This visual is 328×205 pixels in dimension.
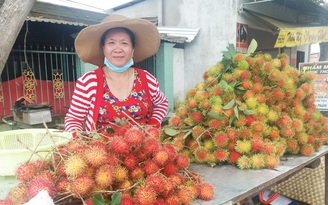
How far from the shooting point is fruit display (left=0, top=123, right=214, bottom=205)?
655 millimetres

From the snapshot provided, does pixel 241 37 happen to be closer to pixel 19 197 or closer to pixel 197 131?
pixel 197 131

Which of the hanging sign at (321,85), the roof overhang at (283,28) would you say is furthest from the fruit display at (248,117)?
the roof overhang at (283,28)

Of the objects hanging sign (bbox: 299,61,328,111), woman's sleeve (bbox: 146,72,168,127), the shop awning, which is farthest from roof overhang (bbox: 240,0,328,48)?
woman's sleeve (bbox: 146,72,168,127)

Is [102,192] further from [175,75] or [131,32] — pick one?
[175,75]

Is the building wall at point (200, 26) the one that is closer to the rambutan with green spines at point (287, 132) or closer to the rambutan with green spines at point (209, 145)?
the rambutan with green spines at point (287, 132)

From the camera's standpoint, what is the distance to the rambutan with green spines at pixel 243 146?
116 centimetres

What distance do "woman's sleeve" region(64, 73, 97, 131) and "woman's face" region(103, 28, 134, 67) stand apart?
0.16m

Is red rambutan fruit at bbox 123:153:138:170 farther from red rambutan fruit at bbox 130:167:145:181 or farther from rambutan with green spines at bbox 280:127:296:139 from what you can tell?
rambutan with green spines at bbox 280:127:296:139

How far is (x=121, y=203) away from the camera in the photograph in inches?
27.0

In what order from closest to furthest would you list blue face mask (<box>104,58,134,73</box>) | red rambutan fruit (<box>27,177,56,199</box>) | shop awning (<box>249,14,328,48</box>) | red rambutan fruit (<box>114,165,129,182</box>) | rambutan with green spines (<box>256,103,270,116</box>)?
red rambutan fruit (<box>27,177,56,199</box>) → red rambutan fruit (<box>114,165,129,182</box>) → rambutan with green spines (<box>256,103,270,116</box>) → blue face mask (<box>104,58,134,73</box>) → shop awning (<box>249,14,328,48</box>)

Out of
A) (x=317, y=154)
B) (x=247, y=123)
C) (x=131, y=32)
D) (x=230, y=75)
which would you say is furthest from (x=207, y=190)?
(x=131, y=32)

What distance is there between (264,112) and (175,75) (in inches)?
213

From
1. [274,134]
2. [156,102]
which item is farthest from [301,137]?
[156,102]

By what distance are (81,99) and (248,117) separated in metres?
0.90
